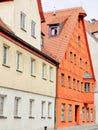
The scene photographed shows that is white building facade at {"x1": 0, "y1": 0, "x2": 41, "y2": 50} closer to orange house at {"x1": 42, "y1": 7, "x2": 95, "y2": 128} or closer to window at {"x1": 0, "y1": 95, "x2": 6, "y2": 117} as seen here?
orange house at {"x1": 42, "y1": 7, "x2": 95, "y2": 128}

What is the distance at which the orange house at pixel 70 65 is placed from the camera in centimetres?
4084

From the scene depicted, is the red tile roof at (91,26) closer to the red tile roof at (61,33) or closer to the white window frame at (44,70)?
the red tile roof at (61,33)

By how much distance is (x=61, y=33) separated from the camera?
43594 mm

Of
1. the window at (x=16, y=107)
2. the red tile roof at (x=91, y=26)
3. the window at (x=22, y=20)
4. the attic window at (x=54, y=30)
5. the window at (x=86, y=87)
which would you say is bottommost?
the window at (x=16, y=107)

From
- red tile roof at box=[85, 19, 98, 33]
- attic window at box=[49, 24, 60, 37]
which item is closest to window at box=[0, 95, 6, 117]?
attic window at box=[49, 24, 60, 37]

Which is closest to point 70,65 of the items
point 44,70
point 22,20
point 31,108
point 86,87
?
point 86,87

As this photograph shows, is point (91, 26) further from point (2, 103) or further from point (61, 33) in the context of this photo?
point (2, 103)

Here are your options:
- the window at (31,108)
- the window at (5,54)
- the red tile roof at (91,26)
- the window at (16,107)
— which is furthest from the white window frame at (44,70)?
the red tile roof at (91,26)

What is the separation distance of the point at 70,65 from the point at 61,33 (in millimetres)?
3871

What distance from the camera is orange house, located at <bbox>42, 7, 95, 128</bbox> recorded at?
A: 40.8 meters

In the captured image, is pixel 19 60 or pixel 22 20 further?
pixel 22 20

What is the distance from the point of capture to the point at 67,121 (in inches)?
1655

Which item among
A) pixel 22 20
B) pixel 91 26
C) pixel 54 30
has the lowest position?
pixel 22 20

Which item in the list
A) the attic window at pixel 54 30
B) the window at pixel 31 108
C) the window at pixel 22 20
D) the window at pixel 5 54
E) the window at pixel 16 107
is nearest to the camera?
the window at pixel 5 54
